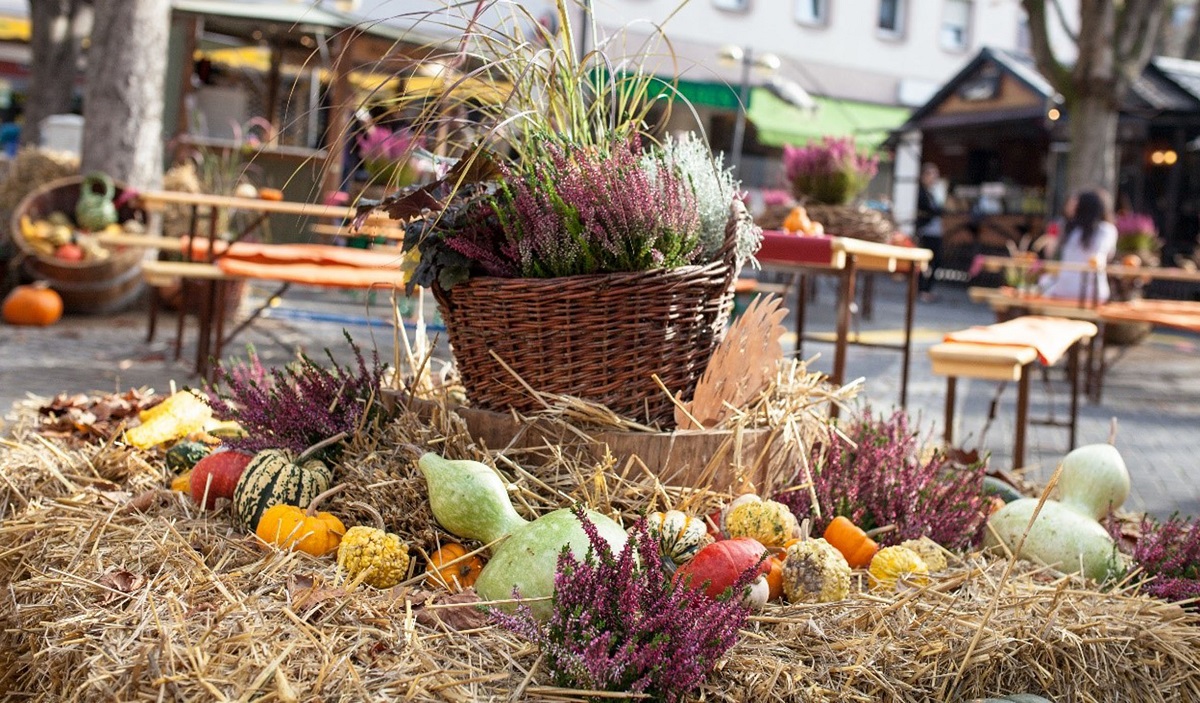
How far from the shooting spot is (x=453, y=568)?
7.93 ft

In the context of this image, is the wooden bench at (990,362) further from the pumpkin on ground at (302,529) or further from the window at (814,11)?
the window at (814,11)

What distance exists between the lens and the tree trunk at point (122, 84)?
952 centimetres

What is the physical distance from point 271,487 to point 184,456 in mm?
629

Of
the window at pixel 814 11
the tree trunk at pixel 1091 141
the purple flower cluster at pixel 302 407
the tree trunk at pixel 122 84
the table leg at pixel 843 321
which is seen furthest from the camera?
the window at pixel 814 11

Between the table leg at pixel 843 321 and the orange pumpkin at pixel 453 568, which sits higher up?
the table leg at pixel 843 321

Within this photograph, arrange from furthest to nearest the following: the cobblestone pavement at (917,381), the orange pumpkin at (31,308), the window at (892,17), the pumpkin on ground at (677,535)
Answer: the window at (892,17)
the orange pumpkin at (31,308)
the cobblestone pavement at (917,381)
the pumpkin on ground at (677,535)

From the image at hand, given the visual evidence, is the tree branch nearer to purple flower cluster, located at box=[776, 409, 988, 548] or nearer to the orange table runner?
the orange table runner

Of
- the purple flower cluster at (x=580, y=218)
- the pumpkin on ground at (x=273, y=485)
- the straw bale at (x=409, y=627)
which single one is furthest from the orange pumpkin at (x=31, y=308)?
the purple flower cluster at (x=580, y=218)

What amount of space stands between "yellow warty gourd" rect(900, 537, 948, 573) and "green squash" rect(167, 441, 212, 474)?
1845 mm

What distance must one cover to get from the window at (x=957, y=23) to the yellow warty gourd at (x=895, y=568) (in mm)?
29053

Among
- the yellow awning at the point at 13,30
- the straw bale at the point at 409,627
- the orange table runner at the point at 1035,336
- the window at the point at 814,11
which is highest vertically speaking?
the window at the point at 814,11

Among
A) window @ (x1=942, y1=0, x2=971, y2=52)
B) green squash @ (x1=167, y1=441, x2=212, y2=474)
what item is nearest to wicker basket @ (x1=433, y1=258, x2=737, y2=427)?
green squash @ (x1=167, y1=441, x2=212, y2=474)

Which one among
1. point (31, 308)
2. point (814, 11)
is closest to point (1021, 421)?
point (31, 308)

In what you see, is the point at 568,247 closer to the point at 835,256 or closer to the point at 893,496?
the point at 893,496
